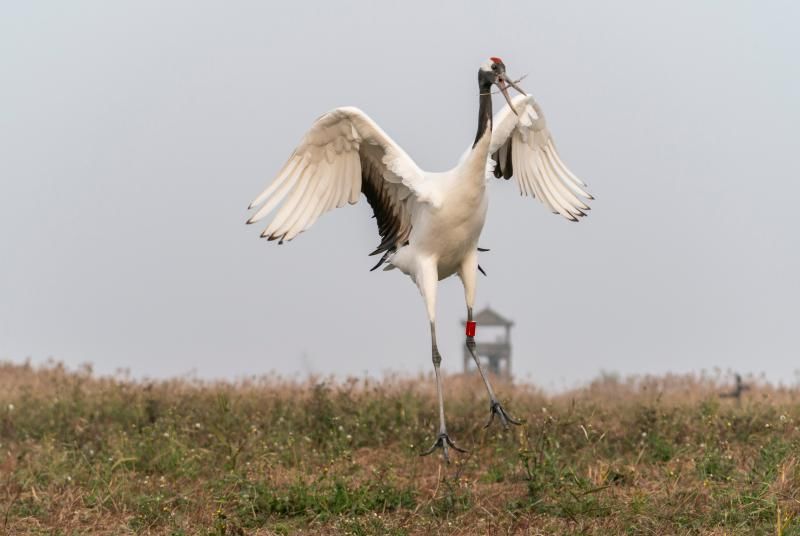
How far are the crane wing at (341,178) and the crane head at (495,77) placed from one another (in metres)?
0.86

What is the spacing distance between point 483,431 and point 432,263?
1.95 metres

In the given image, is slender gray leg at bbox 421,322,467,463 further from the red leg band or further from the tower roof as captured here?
the tower roof

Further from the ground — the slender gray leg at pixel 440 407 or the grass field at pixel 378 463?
the slender gray leg at pixel 440 407

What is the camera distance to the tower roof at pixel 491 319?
16.9 m

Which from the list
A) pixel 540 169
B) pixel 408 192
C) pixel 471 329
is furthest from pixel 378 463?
pixel 540 169

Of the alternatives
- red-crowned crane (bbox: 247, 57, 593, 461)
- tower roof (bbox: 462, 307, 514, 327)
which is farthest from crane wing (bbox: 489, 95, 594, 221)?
tower roof (bbox: 462, 307, 514, 327)

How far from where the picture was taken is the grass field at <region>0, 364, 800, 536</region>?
6523 millimetres

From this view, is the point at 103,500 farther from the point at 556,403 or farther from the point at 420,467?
A: the point at 556,403

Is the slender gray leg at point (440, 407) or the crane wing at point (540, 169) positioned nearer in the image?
the slender gray leg at point (440, 407)

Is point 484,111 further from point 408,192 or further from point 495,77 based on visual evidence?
point 408,192

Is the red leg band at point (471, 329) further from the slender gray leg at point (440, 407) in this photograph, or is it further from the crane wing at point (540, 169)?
the crane wing at point (540, 169)

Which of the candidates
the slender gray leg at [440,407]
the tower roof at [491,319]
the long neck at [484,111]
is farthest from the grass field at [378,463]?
the tower roof at [491,319]

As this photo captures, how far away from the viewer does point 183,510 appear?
7035mm

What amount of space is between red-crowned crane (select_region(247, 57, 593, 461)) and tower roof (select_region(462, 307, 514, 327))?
8688 millimetres
